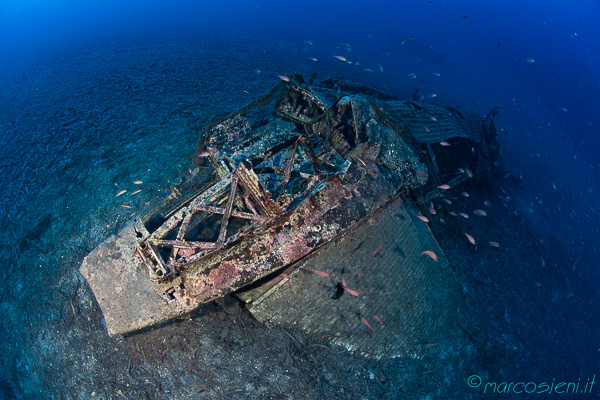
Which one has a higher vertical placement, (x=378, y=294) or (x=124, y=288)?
(x=124, y=288)

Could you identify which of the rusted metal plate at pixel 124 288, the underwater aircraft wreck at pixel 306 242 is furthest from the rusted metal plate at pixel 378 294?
Result: the rusted metal plate at pixel 124 288

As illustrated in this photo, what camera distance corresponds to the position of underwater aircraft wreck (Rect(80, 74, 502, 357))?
3650mm

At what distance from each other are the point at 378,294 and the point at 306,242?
1694mm

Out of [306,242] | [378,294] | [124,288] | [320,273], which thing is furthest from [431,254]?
[124,288]

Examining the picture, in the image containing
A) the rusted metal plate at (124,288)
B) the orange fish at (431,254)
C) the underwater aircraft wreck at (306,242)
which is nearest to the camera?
the underwater aircraft wreck at (306,242)

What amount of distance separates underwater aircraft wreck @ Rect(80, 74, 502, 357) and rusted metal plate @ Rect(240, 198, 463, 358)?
0.06ft

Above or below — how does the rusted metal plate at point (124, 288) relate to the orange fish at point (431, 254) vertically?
above

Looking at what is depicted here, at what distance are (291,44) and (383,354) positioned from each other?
56.1 ft

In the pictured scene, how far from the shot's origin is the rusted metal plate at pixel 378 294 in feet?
14.0

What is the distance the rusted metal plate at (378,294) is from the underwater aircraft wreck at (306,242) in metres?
0.02

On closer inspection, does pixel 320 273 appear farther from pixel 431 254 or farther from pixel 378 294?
pixel 431 254

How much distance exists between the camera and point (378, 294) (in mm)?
4582

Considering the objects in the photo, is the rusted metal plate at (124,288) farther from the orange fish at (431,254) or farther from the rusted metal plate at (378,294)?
the orange fish at (431,254)

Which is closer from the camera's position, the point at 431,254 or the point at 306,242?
the point at 306,242
